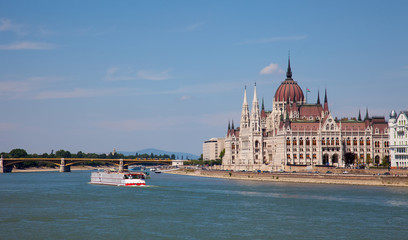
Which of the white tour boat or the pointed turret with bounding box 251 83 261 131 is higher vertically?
the pointed turret with bounding box 251 83 261 131

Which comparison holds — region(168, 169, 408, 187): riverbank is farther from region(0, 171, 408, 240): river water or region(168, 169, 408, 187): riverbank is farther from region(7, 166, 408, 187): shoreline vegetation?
region(0, 171, 408, 240): river water

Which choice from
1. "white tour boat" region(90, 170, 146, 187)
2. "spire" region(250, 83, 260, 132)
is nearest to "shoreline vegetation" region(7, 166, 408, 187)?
"white tour boat" region(90, 170, 146, 187)

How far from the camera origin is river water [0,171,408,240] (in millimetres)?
56625

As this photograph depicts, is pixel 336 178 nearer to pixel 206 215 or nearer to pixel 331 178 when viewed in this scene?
pixel 331 178

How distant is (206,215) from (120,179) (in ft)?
182

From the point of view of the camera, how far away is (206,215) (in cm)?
7019

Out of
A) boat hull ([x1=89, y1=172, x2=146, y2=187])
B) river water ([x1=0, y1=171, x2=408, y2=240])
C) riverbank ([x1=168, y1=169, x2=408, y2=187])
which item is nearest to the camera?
river water ([x1=0, y1=171, x2=408, y2=240])

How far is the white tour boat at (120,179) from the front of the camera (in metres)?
121

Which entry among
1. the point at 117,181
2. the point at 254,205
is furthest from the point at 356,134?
the point at 254,205

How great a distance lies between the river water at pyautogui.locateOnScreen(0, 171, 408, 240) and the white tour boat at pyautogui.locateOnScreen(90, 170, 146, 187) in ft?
69.7

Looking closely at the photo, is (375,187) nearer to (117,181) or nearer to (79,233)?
(117,181)

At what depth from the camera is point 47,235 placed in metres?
55.2

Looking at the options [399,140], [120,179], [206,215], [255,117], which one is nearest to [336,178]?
[399,140]

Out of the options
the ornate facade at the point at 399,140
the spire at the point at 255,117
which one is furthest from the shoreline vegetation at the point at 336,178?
the spire at the point at 255,117
